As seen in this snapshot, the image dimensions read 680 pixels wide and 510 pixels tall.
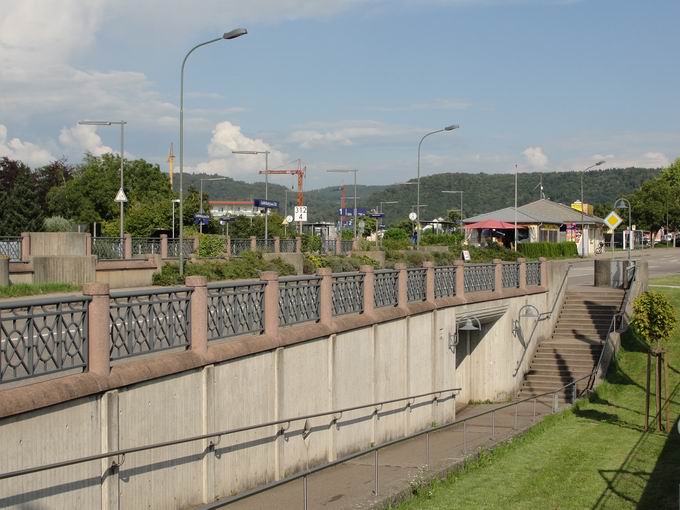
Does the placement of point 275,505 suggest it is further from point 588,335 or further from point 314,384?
point 588,335

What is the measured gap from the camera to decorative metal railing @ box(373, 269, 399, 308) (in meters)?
20.2

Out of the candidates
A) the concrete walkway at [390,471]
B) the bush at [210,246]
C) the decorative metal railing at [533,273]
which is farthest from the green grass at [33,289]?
the decorative metal railing at [533,273]

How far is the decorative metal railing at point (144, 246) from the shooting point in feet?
123

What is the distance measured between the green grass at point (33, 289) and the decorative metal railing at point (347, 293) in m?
11.7

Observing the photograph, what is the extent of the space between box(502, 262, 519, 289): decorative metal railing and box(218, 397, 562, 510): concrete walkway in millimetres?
8777

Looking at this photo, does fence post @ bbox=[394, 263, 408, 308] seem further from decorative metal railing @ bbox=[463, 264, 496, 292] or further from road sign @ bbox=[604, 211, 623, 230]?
road sign @ bbox=[604, 211, 623, 230]

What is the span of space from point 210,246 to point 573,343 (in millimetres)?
18884

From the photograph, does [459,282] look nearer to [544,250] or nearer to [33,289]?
[33,289]

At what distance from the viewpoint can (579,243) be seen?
8312cm

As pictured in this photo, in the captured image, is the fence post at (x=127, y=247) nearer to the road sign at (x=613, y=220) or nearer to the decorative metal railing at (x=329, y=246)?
the road sign at (x=613, y=220)

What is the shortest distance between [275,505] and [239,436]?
2.68 metres

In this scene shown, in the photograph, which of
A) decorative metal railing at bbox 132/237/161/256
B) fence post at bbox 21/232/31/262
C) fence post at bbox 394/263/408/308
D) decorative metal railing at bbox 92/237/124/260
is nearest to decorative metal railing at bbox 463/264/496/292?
fence post at bbox 394/263/408/308

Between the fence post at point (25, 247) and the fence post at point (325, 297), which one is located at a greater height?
the fence post at point (25, 247)

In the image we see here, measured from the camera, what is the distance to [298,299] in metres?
16.5
